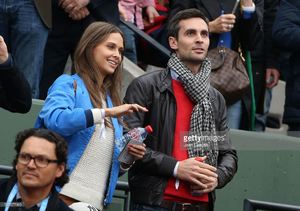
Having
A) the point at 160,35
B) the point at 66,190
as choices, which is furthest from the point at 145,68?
the point at 66,190

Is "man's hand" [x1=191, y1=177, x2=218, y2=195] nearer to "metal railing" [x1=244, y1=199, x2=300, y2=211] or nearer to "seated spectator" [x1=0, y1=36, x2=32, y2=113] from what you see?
"metal railing" [x1=244, y1=199, x2=300, y2=211]

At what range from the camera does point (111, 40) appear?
7.83m

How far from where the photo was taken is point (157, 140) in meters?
7.91

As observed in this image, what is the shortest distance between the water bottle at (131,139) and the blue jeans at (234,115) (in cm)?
271

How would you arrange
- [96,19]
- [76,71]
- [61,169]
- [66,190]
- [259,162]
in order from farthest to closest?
[259,162] < [96,19] < [76,71] < [66,190] < [61,169]

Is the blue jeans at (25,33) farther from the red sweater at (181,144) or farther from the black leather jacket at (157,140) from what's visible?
the red sweater at (181,144)

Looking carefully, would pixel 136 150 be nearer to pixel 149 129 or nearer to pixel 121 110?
pixel 149 129

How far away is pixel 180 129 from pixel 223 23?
200cm

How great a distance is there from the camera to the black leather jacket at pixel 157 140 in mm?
7734

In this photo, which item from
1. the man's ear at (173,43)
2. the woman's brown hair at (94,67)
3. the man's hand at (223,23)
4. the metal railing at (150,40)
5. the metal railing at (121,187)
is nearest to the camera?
the woman's brown hair at (94,67)

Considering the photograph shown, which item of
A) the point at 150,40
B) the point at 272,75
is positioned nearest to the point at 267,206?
the point at 150,40

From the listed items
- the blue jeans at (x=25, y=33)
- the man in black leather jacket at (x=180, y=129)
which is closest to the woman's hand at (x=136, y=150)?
the man in black leather jacket at (x=180, y=129)

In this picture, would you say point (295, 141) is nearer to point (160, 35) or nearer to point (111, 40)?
point (160, 35)

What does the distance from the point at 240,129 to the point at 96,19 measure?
1812 mm
